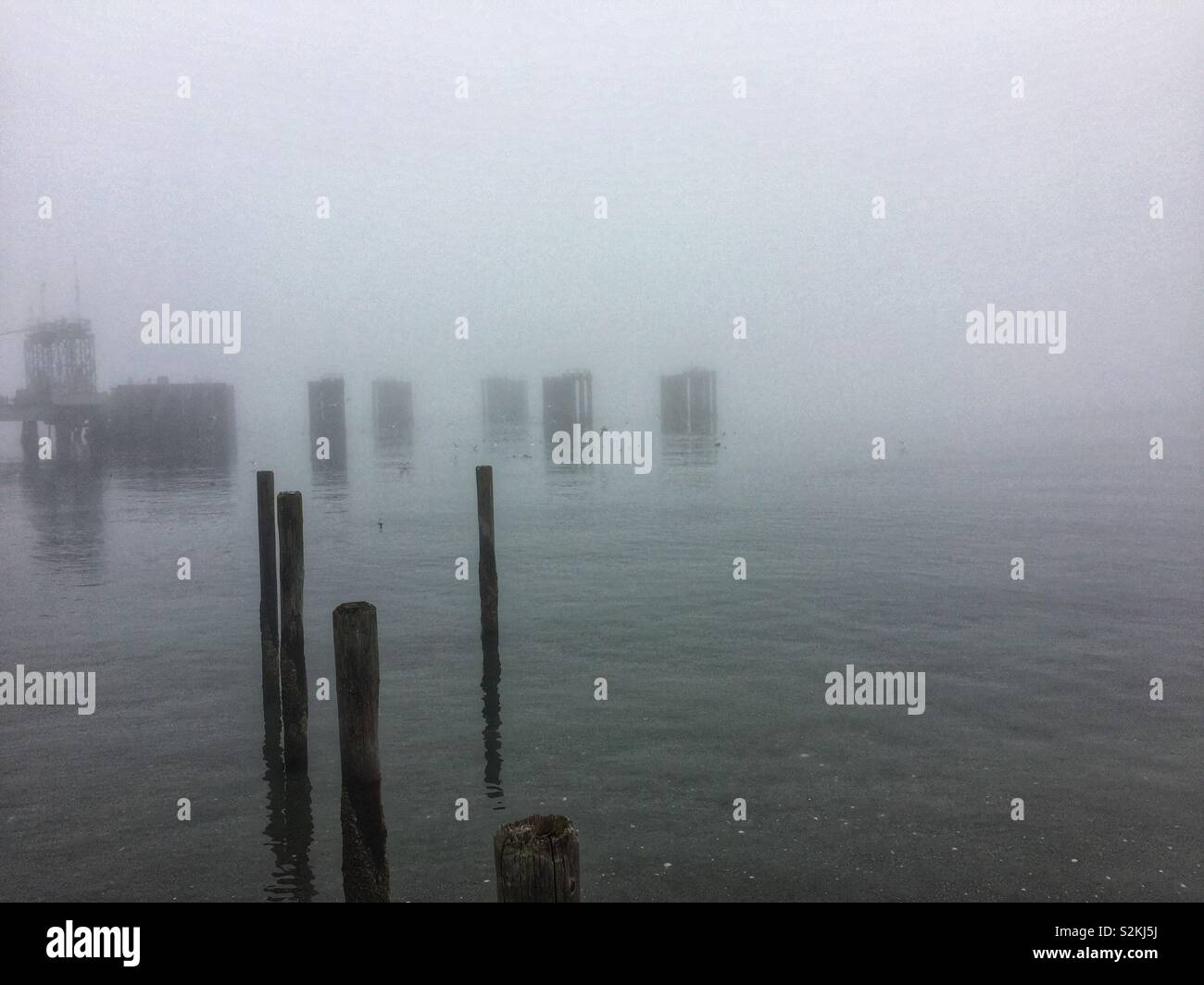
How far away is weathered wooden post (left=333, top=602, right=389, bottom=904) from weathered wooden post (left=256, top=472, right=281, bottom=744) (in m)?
6.08

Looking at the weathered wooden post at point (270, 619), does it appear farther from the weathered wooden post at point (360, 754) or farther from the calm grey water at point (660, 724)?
the weathered wooden post at point (360, 754)

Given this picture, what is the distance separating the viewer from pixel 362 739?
8.45 metres

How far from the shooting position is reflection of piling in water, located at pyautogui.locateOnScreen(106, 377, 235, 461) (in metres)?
162

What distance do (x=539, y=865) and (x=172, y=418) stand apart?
177 metres

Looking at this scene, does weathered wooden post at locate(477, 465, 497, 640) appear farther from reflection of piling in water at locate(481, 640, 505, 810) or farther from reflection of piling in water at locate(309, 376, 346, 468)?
reflection of piling in water at locate(309, 376, 346, 468)

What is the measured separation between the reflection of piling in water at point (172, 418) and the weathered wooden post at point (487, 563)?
486 ft

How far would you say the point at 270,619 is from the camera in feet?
47.4

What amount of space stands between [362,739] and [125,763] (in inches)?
301

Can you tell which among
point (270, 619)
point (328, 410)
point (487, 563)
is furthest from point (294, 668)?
point (328, 410)

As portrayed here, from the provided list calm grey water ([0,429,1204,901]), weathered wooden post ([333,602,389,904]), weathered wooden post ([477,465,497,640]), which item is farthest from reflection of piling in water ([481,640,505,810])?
weathered wooden post ([333,602,389,904])

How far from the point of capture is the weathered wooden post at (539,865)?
5.08m

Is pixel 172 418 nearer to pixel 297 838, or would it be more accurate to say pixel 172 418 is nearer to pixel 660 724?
pixel 660 724

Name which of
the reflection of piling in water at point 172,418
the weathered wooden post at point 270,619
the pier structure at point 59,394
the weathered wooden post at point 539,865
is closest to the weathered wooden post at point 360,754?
the weathered wooden post at point 539,865
